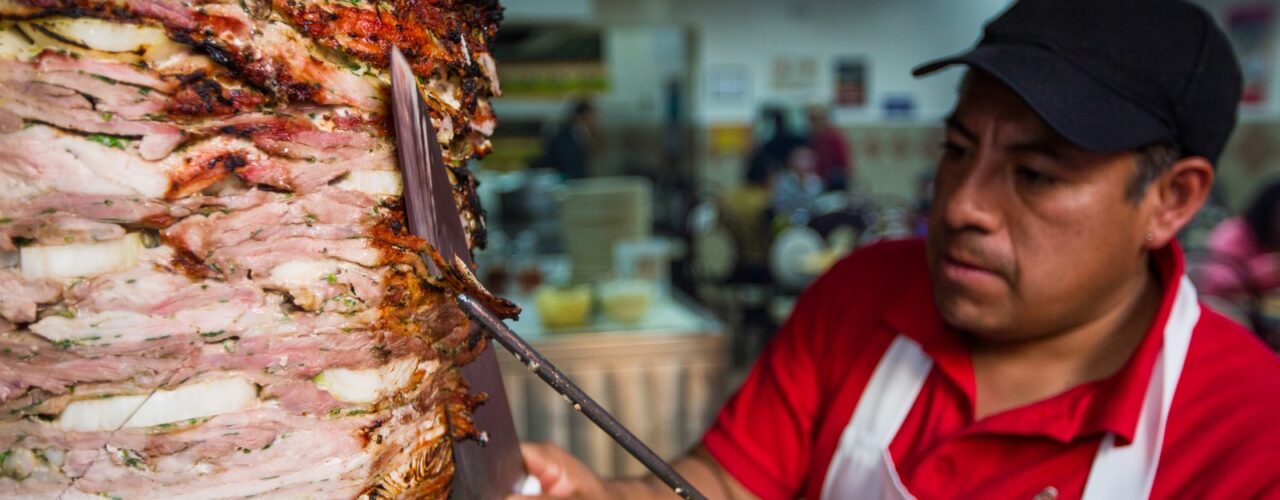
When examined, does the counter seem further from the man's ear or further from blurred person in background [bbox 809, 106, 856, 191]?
blurred person in background [bbox 809, 106, 856, 191]

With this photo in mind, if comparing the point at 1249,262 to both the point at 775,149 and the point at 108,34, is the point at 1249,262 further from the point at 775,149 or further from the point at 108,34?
the point at 775,149

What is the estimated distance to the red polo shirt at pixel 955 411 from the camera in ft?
3.91

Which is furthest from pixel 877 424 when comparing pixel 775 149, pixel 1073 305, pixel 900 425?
pixel 775 149

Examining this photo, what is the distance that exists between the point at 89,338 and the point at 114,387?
1.8 inches

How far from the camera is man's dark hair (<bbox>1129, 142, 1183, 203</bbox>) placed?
4.18 ft

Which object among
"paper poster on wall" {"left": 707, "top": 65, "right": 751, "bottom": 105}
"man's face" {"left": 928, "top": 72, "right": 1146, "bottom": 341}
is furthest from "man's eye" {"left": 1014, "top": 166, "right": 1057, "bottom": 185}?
"paper poster on wall" {"left": 707, "top": 65, "right": 751, "bottom": 105}

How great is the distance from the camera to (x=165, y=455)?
2.36 feet

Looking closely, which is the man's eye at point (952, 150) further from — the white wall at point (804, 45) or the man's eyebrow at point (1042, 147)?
the white wall at point (804, 45)

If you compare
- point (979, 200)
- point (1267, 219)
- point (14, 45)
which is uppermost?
point (14, 45)

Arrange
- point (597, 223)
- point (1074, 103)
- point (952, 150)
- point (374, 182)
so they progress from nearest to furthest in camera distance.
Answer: point (374, 182) < point (1074, 103) < point (952, 150) < point (597, 223)

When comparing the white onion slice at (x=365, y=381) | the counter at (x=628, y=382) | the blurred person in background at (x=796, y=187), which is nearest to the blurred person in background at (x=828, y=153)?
the blurred person in background at (x=796, y=187)

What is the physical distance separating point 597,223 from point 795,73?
7792mm

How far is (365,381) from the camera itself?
0.77 meters

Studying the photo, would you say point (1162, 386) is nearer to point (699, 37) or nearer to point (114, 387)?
point (114, 387)
